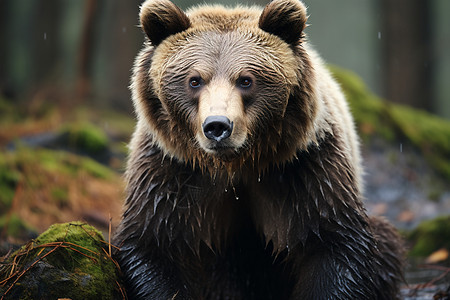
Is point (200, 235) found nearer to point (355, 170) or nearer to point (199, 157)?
point (199, 157)

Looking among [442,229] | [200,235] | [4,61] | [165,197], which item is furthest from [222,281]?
[4,61]

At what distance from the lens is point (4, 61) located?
18.1m

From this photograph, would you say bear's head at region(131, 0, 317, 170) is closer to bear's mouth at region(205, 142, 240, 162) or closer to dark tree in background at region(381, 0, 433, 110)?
bear's mouth at region(205, 142, 240, 162)

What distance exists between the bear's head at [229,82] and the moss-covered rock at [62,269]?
1.00 m

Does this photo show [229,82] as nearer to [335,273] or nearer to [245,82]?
→ [245,82]

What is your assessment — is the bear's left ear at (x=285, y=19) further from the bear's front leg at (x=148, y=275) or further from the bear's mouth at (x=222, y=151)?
the bear's front leg at (x=148, y=275)

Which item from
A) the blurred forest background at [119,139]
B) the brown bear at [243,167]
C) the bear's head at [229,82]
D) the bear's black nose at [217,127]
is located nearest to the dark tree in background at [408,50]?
the blurred forest background at [119,139]

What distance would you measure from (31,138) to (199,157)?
23.6 ft

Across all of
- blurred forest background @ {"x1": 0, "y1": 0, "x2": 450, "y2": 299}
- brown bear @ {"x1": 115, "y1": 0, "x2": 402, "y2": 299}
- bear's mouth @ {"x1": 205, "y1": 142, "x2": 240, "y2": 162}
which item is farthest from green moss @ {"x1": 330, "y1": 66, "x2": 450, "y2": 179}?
bear's mouth @ {"x1": 205, "y1": 142, "x2": 240, "y2": 162}

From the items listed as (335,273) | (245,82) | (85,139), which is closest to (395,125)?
(85,139)

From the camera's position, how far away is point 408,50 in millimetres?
16297

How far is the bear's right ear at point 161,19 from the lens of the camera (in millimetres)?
4660

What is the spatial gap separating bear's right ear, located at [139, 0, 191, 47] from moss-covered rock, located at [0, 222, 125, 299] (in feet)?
5.49

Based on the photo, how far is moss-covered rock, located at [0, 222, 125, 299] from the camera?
3947 mm
